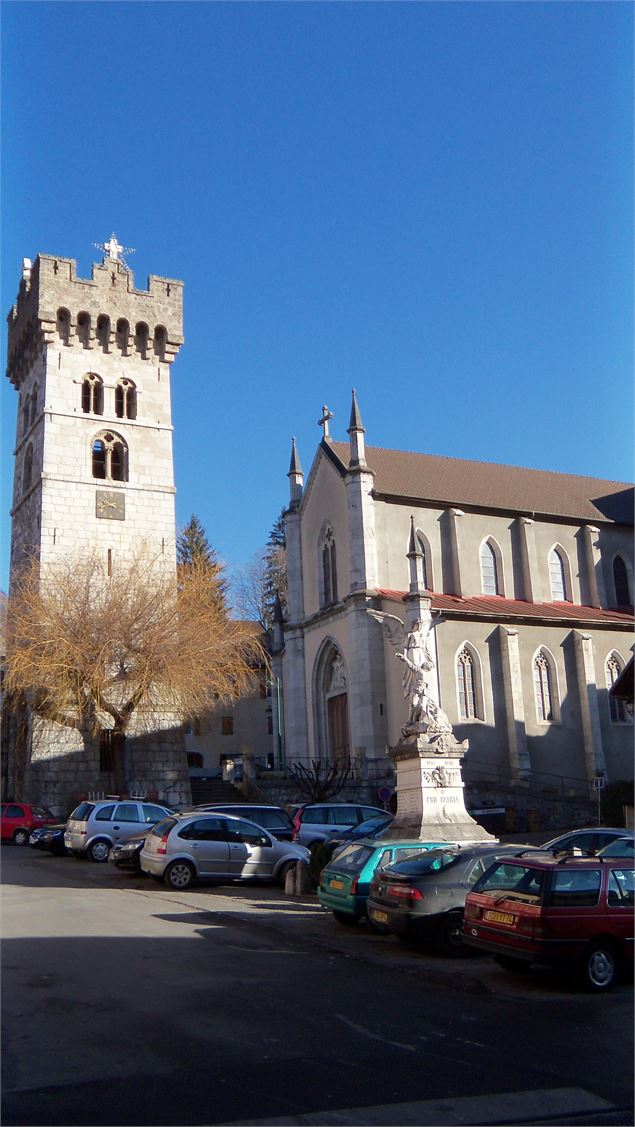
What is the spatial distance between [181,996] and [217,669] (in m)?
25.2

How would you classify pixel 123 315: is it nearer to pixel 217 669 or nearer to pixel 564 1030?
pixel 217 669

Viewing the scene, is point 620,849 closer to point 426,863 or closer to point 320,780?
point 426,863

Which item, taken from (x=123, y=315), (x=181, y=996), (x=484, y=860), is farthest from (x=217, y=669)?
(x=181, y=996)

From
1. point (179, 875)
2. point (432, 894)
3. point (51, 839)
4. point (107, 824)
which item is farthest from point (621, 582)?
point (432, 894)

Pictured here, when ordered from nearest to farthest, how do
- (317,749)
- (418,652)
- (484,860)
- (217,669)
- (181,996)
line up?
(181,996)
(484,860)
(418,652)
(217,669)
(317,749)

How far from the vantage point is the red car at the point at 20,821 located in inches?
1246

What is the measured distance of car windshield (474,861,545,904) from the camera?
11016 millimetres

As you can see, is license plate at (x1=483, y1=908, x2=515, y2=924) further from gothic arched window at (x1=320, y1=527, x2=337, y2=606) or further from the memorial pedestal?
gothic arched window at (x1=320, y1=527, x2=337, y2=606)

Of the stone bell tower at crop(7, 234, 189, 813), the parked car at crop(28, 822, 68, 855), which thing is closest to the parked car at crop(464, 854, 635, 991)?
the parked car at crop(28, 822, 68, 855)

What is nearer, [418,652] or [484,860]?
[484,860]

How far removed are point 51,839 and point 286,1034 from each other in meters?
20.4

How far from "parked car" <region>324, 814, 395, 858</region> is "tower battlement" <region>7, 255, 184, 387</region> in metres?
Result: 28.2

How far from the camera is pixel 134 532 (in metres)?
42.4

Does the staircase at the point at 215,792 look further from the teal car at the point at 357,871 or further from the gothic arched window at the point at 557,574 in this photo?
the teal car at the point at 357,871
